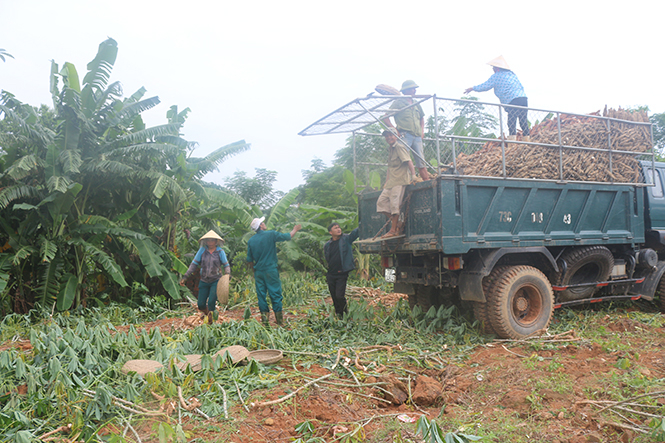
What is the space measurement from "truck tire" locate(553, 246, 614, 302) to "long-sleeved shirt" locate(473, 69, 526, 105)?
2470 mm

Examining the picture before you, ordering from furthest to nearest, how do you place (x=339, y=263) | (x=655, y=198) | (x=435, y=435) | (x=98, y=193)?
(x=98, y=193), (x=655, y=198), (x=339, y=263), (x=435, y=435)

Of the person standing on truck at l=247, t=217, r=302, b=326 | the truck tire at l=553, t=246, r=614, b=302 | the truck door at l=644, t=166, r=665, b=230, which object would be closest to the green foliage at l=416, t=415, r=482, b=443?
the person standing on truck at l=247, t=217, r=302, b=326

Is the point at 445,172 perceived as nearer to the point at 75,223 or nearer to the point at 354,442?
the point at 354,442

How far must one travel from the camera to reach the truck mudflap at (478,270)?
5.97 meters

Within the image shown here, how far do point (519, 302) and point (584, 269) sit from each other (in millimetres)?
1690

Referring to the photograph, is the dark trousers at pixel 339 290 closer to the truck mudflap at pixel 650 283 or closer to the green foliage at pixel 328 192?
the truck mudflap at pixel 650 283

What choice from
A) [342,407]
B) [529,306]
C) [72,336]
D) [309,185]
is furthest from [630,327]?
[309,185]

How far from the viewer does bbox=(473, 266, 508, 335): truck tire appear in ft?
20.0

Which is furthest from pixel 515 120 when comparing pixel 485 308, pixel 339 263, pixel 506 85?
pixel 339 263

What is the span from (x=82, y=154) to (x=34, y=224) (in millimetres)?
1560

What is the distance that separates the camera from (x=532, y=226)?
6.45m

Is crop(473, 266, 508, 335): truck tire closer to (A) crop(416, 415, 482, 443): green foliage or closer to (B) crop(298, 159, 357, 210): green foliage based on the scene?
(A) crop(416, 415, 482, 443): green foliage

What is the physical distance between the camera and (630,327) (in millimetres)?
6609

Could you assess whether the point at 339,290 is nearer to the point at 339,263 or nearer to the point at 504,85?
the point at 339,263
